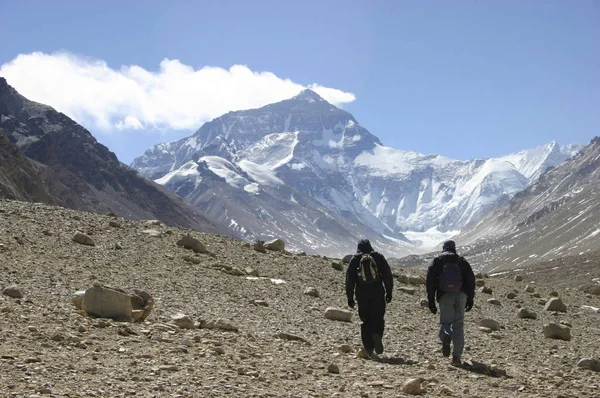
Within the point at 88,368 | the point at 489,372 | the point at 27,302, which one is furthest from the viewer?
the point at 27,302

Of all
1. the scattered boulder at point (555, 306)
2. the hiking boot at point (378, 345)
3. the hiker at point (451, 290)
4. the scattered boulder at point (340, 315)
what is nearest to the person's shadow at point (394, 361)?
the hiking boot at point (378, 345)

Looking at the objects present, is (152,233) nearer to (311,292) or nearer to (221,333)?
(311,292)

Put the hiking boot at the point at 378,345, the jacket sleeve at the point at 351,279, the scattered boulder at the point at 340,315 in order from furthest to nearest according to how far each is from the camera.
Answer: the scattered boulder at the point at 340,315 → the jacket sleeve at the point at 351,279 → the hiking boot at the point at 378,345

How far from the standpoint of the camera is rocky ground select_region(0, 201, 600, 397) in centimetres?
966

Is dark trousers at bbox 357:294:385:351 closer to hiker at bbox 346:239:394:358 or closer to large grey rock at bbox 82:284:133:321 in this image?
hiker at bbox 346:239:394:358

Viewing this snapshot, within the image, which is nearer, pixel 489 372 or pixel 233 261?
pixel 489 372

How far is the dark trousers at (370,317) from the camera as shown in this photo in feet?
45.5

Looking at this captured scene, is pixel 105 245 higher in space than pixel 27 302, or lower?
higher

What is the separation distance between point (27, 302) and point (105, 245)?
9188 millimetres

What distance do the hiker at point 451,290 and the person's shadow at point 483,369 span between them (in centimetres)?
58

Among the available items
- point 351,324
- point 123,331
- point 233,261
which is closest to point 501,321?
point 351,324

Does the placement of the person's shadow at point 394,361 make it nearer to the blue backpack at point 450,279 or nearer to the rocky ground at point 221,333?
the rocky ground at point 221,333

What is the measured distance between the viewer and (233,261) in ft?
84.2

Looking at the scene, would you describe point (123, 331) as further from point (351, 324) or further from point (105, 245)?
point (105, 245)
